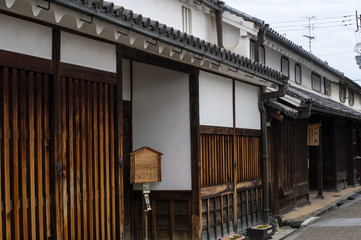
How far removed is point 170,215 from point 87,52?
17.0ft

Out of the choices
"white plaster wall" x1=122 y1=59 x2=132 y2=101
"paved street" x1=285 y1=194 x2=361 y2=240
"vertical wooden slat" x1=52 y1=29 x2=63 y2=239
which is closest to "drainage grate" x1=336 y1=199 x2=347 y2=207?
"paved street" x1=285 y1=194 x2=361 y2=240

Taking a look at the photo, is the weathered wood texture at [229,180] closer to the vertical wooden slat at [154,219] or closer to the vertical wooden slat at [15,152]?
the vertical wooden slat at [154,219]

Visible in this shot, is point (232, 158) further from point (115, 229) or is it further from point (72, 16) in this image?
point (72, 16)

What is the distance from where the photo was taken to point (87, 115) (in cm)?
877

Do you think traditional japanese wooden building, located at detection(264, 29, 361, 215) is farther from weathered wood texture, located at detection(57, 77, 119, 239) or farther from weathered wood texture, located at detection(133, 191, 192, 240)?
weathered wood texture, located at detection(57, 77, 119, 239)

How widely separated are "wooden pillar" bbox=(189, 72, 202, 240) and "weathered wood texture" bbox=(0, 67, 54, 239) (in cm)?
485

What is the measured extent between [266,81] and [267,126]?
8.15 feet

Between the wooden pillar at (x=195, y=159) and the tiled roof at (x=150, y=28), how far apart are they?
1.08 m

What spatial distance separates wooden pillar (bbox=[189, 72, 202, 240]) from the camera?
1209cm

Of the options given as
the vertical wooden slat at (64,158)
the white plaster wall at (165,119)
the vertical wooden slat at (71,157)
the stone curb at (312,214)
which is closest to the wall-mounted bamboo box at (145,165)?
the white plaster wall at (165,119)

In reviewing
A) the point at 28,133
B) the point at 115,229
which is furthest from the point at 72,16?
the point at 115,229

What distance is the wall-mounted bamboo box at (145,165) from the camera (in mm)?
11078

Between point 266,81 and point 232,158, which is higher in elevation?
point 266,81

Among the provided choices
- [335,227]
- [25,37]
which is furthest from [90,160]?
[335,227]
